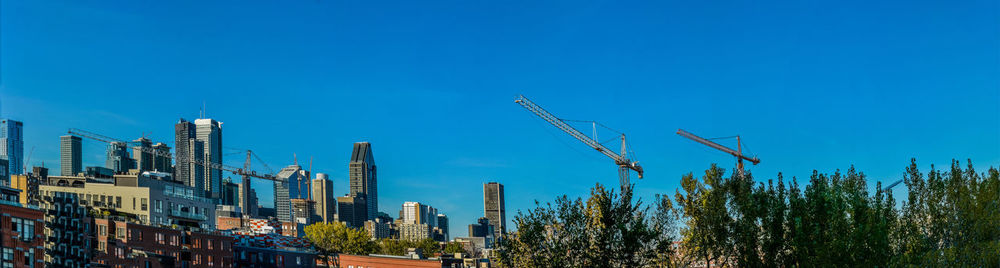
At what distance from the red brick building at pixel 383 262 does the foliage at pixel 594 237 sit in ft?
336

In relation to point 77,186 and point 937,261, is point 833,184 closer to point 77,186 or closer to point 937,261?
point 937,261

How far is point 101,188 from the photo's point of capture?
152 meters

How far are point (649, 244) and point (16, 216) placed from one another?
6893cm

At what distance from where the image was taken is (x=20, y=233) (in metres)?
105

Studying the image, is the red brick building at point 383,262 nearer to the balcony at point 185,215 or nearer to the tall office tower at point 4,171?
the balcony at point 185,215

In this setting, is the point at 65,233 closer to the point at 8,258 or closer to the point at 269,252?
the point at 8,258

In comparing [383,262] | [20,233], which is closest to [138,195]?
[20,233]

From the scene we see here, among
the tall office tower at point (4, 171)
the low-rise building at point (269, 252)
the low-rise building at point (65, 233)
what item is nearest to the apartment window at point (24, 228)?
the low-rise building at point (65, 233)

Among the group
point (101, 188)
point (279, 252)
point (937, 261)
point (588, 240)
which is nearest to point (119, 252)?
point (101, 188)

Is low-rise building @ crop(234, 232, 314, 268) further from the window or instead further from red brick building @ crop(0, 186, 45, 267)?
the window

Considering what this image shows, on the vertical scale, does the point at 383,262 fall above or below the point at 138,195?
below

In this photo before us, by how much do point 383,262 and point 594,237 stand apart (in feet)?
379

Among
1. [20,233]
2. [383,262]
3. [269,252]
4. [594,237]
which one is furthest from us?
[383,262]

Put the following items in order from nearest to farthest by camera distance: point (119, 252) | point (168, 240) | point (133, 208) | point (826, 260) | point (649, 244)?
point (826, 260)
point (649, 244)
point (119, 252)
point (168, 240)
point (133, 208)
